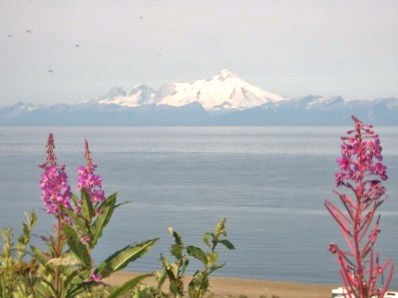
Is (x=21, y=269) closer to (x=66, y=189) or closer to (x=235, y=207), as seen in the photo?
(x=66, y=189)

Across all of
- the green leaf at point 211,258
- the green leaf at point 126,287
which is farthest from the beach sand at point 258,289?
the green leaf at point 126,287

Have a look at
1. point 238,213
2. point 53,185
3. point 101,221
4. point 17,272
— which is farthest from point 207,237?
point 238,213

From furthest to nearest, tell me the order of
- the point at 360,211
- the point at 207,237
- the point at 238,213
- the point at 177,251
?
the point at 238,213 < the point at 207,237 < the point at 177,251 < the point at 360,211

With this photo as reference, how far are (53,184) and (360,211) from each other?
70.7 inches

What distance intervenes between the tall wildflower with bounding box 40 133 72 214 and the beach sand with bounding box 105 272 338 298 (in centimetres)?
2418

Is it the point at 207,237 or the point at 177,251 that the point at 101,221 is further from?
the point at 207,237

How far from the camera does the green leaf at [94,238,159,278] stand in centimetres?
339

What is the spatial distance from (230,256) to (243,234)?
10.1m

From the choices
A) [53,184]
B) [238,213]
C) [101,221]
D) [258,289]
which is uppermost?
[53,184]

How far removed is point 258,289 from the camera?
3344 cm

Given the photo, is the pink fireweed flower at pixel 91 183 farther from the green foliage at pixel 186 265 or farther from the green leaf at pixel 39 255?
the green leaf at pixel 39 255

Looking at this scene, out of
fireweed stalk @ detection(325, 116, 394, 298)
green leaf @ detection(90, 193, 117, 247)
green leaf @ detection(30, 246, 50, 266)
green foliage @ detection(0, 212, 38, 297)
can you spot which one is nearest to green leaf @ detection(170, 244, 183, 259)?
green foliage @ detection(0, 212, 38, 297)

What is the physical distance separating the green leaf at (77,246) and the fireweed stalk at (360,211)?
92 centimetres

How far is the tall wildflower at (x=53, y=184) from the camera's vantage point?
13.5 feet
